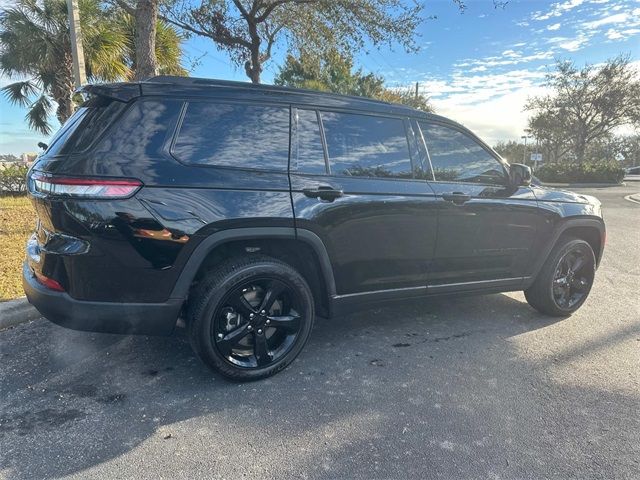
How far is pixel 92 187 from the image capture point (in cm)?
243

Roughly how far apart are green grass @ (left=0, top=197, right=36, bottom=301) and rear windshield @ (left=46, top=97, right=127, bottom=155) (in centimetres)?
216

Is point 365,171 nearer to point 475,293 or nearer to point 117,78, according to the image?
point 475,293

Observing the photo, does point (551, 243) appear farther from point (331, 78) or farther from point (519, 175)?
point (331, 78)

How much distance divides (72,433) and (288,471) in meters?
1.22

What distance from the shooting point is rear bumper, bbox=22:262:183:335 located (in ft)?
8.36

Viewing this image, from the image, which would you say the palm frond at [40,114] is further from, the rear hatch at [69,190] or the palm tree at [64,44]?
the rear hatch at [69,190]

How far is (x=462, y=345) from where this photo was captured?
3.64 m

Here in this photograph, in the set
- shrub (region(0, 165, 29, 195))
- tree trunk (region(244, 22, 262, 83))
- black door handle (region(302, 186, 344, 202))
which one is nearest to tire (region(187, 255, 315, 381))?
black door handle (region(302, 186, 344, 202))

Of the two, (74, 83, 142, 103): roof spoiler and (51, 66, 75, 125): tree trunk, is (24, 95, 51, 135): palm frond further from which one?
(74, 83, 142, 103): roof spoiler

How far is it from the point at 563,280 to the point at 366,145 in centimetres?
254

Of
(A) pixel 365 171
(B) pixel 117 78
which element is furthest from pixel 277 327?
(B) pixel 117 78

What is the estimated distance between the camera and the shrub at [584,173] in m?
31.7

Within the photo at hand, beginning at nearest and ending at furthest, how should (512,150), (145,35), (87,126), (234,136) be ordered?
(87,126) → (234,136) → (145,35) → (512,150)

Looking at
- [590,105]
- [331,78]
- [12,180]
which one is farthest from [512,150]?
[12,180]
